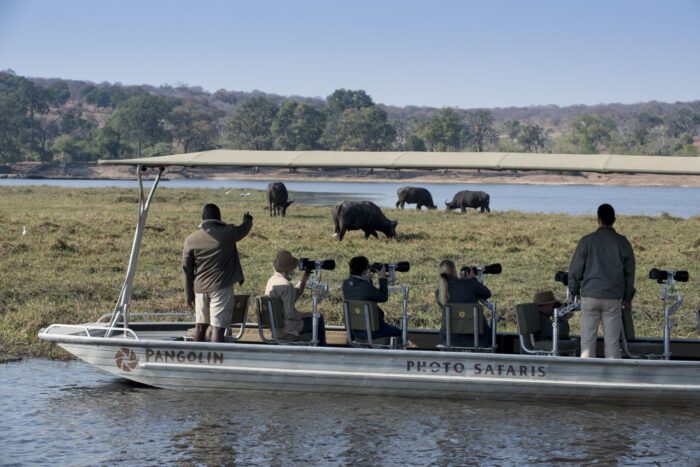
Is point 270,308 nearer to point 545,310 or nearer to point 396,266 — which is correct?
point 396,266

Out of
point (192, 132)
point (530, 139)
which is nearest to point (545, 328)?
point (192, 132)

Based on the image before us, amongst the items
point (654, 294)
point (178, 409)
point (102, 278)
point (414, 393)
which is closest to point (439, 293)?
point (414, 393)

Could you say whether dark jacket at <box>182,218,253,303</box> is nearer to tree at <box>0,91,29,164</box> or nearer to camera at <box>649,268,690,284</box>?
camera at <box>649,268,690,284</box>

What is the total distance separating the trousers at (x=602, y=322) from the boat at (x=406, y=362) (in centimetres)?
20

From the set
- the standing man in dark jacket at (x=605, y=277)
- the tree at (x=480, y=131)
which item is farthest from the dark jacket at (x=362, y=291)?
the tree at (x=480, y=131)

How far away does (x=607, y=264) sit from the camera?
10367 mm

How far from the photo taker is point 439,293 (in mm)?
10938

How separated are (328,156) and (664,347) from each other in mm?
3691

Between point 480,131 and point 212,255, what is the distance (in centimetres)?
13926

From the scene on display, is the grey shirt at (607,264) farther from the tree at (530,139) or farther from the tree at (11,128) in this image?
the tree at (530,139)

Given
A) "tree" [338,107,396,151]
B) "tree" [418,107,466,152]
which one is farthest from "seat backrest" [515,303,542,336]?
"tree" [418,107,466,152]

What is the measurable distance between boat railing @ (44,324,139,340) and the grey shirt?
424 cm

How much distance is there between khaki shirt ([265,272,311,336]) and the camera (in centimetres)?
1117

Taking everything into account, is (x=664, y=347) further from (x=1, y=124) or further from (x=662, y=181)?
(x=1, y=124)
